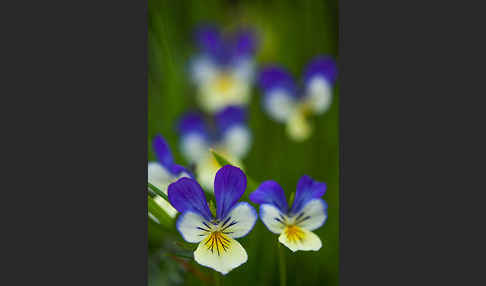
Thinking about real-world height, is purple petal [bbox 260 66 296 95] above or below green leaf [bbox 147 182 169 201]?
above

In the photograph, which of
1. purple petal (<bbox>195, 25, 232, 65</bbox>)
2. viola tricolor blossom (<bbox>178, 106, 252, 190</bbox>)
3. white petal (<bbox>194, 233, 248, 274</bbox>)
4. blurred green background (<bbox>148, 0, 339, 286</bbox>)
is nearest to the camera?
white petal (<bbox>194, 233, 248, 274</bbox>)

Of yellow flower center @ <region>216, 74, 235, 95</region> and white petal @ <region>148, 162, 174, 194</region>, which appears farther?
yellow flower center @ <region>216, 74, 235, 95</region>

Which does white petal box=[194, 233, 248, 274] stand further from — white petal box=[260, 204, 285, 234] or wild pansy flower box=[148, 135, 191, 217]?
wild pansy flower box=[148, 135, 191, 217]

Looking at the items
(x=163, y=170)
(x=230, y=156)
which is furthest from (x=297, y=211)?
(x=230, y=156)

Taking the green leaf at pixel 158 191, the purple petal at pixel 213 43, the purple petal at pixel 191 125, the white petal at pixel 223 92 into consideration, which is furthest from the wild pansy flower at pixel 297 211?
the purple petal at pixel 213 43

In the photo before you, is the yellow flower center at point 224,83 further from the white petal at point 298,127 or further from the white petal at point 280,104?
the white petal at point 298,127

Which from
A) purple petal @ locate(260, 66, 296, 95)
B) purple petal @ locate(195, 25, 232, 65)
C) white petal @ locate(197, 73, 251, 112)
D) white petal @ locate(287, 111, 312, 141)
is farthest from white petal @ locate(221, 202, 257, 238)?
purple petal @ locate(195, 25, 232, 65)

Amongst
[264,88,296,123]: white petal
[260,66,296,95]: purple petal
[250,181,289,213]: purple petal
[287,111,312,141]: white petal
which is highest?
[260,66,296,95]: purple petal
